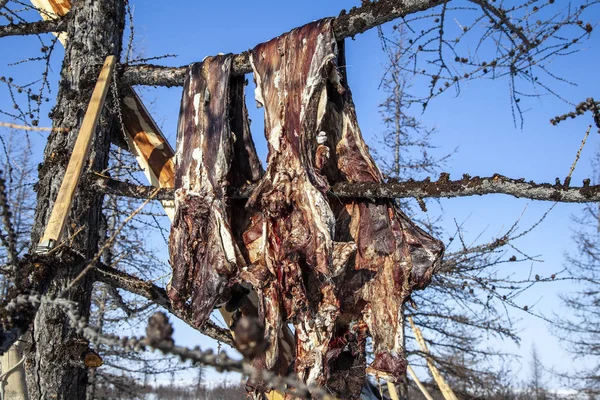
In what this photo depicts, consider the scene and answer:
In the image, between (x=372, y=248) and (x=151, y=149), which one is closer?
(x=372, y=248)

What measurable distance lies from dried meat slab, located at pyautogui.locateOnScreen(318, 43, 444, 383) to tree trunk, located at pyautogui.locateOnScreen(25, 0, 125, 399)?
1.88 meters

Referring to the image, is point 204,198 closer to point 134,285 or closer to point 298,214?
point 298,214

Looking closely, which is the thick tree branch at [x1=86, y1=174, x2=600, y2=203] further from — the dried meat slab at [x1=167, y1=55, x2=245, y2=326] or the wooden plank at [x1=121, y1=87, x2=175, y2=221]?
the wooden plank at [x1=121, y1=87, x2=175, y2=221]

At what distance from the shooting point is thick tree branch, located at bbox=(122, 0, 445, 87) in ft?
11.5

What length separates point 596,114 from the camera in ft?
9.82

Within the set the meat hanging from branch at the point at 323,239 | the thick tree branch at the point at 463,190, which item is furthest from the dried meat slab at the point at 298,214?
the thick tree branch at the point at 463,190

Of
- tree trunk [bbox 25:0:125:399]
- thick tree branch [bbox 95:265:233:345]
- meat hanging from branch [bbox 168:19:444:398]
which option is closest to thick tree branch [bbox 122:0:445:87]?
meat hanging from branch [bbox 168:19:444:398]

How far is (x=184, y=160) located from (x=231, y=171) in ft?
1.19

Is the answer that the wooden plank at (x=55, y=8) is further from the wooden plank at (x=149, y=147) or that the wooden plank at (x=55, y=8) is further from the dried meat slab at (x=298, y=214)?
the dried meat slab at (x=298, y=214)

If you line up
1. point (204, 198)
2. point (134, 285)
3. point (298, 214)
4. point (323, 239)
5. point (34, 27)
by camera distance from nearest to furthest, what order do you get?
point (323, 239)
point (298, 214)
point (204, 198)
point (134, 285)
point (34, 27)

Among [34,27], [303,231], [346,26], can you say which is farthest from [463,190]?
[34,27]

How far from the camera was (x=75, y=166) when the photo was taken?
394 centimetres

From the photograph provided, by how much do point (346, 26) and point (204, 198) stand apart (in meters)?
1.55

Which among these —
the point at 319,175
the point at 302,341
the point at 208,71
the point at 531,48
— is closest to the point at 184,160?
the point at 208,71
